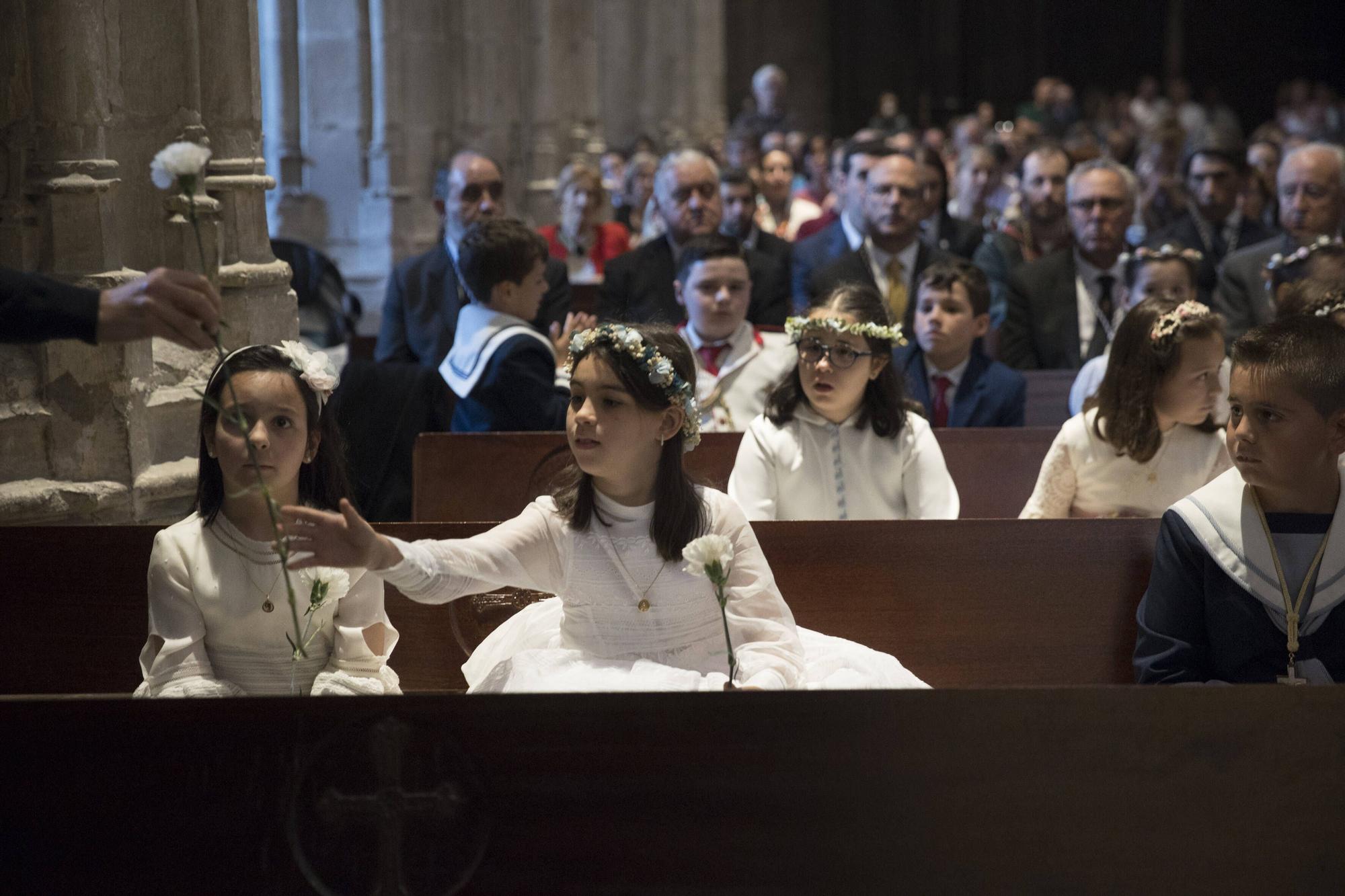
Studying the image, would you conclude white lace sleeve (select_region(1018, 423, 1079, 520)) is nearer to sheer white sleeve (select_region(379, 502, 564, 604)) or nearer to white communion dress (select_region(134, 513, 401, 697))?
sheer white sleeve (select_region(379, 502, 564, 604))

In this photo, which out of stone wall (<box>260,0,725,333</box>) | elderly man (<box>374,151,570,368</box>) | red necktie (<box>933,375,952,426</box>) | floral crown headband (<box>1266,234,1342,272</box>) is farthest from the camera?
stone wall (<box>260,0,725,333</box>)

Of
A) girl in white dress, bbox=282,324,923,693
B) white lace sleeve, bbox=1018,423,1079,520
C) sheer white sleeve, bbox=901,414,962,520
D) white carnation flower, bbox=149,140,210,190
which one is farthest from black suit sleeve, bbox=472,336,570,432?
white carnation flower, bbox=149,140,210,190

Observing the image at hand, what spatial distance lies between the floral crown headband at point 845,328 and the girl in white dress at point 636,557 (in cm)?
111

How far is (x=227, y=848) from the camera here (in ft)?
7.36

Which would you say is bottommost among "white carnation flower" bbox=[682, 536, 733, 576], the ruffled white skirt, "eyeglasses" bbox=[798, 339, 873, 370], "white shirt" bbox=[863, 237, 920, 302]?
the ruffled white skirt

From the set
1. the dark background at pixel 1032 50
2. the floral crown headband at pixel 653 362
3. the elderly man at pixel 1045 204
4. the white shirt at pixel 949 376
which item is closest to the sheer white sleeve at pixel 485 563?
the floral crown headband at pixel 653 362

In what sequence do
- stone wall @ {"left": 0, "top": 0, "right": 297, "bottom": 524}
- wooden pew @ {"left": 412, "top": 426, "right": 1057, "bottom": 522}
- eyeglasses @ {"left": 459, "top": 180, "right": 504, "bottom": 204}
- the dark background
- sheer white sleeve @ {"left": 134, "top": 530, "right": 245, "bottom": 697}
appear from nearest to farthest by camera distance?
sheer white sleeve @ {"left": 134, "top": 530, "right": 245, "bottom": 697} < stone wall @ {"left": 0, "top": 0, "right": 297, "bottom": 524} < wooden pew @ {"left": 412, "top": 426, "right": 1057, "bottom": 522} < eyeglasses @ {"left": 459, "top": 180, "right": 504, "bottom": 204} < the dark background

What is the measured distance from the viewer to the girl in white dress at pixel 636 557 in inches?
118

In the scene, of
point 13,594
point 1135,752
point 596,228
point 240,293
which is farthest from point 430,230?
point 1135,752

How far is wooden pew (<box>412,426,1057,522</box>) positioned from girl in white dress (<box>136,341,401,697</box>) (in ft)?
5.17

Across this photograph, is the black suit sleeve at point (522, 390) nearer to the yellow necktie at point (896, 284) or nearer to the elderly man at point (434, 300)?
the elderly man at point (434, 300)

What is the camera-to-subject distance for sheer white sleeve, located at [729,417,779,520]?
425 cm

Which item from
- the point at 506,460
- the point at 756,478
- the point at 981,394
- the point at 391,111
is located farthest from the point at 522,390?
the point at 391,111

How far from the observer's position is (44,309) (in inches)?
106
